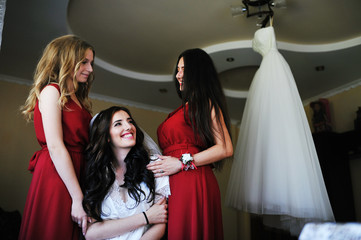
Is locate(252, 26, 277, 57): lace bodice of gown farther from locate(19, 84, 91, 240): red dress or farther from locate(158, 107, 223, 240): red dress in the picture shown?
locate(19, 84, 91, 240): red dress

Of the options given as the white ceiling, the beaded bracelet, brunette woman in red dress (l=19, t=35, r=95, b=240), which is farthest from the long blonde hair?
the white ceiling

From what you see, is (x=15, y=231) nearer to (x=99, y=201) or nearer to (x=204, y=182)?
(x=99, y=201)

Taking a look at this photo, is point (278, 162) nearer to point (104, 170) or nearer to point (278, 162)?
point (278, 162)

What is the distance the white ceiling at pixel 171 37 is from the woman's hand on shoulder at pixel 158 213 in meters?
2.09

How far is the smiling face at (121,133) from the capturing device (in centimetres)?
197

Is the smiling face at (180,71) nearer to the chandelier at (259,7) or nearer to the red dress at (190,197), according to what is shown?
the red dress at (190,197)

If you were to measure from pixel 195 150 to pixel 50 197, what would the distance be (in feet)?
2.77

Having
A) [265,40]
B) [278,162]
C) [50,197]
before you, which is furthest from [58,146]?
[265,40]

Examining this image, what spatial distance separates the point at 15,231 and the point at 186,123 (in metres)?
2.28

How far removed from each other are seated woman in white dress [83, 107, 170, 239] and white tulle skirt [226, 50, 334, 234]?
0.86 metres

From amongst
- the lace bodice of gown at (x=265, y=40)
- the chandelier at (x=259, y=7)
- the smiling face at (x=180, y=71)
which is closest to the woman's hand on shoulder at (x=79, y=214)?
the smiling face at (x=180, y=71)

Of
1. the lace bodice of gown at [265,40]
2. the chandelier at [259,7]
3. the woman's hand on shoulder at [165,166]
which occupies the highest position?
the chandelier at [259,7]

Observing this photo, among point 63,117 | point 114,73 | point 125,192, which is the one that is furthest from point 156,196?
point 114,73

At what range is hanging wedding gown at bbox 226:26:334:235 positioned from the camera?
2320mm
